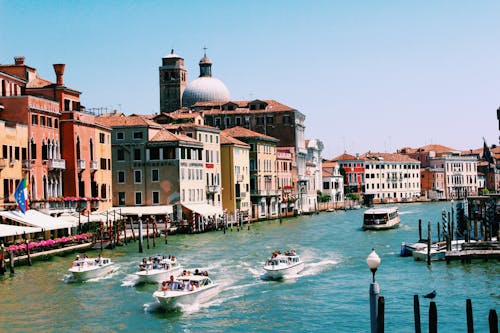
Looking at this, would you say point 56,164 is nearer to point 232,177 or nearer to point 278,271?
point 278,271

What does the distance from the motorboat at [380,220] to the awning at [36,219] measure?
22.3 metres

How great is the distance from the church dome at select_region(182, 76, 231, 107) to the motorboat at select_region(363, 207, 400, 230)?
3402 centimetres

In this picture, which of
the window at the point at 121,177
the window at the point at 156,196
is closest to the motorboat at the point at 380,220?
the window at the point at 156,196

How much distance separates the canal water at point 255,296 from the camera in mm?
20953

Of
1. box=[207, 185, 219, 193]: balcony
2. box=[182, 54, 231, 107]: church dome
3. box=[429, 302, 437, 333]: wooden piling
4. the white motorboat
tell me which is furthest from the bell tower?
box=[429, 302, 437, 333]: wooden piling

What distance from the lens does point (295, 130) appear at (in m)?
77.8

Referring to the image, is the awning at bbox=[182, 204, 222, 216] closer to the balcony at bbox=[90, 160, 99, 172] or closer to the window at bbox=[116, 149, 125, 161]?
the window at bbox=[116, 149, 125, 161]

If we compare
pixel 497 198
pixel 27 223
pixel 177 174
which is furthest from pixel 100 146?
pixel 497 198

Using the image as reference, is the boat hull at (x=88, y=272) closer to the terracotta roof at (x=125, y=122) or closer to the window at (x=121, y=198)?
the window at (x=121, y=198)

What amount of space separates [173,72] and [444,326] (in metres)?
71.5

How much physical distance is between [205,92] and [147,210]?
37.7 m

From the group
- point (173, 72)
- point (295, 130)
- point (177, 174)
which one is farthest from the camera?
point (173, 72)

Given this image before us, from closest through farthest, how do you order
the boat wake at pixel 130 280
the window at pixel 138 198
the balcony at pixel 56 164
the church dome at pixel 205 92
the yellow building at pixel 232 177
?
1. the boat wake at pixel 130 280
2. the balcony at pixel 56 164
3. the window at pixel 138 198
4. the yellow building at pixel 232 177
5. the church dome at pixel 205 92

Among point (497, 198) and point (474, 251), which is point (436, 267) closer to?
point (474, 251)
